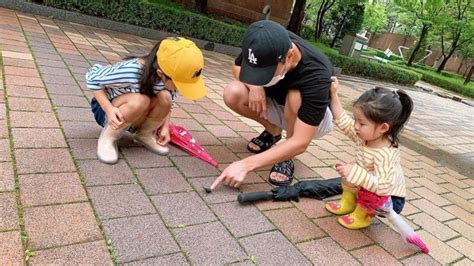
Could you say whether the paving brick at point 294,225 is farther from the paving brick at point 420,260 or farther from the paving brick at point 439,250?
the paving brick at point 439,250

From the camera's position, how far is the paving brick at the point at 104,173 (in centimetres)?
185

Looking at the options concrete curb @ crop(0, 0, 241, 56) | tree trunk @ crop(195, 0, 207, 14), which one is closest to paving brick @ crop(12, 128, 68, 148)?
concrete curb @ crop(0, 0, 241, 56)

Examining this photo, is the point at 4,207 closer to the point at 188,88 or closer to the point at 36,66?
the point at 188,88

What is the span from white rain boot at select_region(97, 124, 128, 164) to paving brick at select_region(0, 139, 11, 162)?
43 cm

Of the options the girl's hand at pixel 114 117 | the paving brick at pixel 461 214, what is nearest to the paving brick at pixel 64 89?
the girl's hand at pixel 114 117

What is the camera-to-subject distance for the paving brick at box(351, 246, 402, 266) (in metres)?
1.79

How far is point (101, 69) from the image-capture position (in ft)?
6.85

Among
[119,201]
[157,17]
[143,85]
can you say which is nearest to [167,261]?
[119,201]

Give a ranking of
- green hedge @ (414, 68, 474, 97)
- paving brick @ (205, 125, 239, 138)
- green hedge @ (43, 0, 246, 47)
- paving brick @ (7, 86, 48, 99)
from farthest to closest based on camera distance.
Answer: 1. green hedge @ (414, 68, 474, 97)
2. green hedge @ (43, 0, 246, 47)
3. paving brick @ (205, 125, 239, 138)
4. paving brick @ (7, 86, 48, 99)

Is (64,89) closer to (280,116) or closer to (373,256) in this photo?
(280,116)

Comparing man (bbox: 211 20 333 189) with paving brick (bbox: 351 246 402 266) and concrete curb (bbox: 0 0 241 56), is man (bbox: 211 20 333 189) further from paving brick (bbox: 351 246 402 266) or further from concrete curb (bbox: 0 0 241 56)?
concrete curb (bbox: 0 0 241 56)

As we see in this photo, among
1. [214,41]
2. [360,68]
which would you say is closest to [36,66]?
[214,41]

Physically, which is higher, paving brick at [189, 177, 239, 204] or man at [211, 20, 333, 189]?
man at [211, 20, 333, 189]

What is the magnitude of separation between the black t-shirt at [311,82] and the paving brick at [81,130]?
126 cm
